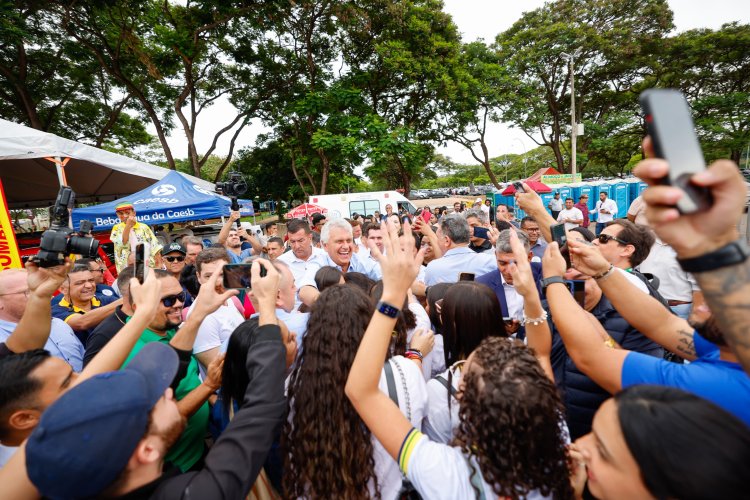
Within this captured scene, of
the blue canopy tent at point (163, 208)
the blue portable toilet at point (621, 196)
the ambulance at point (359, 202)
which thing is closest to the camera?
the blue canopy tent at point (163, 208)

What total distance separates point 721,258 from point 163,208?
898 cm

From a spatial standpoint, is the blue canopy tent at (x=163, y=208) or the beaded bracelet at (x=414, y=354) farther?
the blue canopy tent at (x=163, y=208)

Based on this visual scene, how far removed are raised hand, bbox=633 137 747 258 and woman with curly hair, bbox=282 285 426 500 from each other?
1.01 meters

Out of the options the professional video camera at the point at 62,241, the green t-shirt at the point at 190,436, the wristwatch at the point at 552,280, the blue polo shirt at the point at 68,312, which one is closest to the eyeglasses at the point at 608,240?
the wristwatch at the point at 552,280

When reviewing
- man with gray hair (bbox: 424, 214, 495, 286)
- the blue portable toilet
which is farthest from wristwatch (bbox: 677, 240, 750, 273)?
the blue portable toilet

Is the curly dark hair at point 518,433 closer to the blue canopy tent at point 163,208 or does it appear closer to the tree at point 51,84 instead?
the blue canopy tent at point 163,208

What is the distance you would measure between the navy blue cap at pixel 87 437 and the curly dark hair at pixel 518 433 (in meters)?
1.10

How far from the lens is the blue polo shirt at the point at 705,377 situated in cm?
105

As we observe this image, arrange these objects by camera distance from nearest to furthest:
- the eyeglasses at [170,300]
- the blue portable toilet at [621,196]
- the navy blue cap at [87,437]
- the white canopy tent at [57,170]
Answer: the navy blue cap at [87,437], the eyeglasses at [170,300], the white canopy tent at [57,170], the blue portable toilet at [621,196]

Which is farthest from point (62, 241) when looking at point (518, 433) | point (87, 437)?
point (518, 433)

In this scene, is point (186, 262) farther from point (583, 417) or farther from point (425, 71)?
point (425, 71)

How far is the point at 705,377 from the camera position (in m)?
1.13

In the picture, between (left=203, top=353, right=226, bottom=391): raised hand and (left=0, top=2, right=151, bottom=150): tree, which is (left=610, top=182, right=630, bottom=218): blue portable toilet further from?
(left=0, top=2, right=151, bottom=150): tree

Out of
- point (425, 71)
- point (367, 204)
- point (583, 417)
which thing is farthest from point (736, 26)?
point (583, 417)
